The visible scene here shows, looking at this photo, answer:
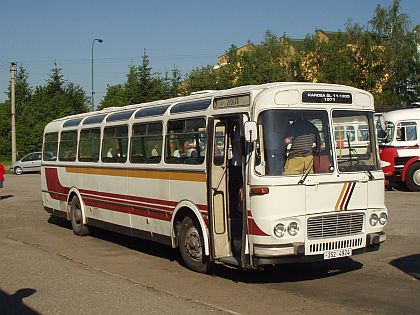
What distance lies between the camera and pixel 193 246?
31.7 ft

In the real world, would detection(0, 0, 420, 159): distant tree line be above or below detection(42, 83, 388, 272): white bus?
above

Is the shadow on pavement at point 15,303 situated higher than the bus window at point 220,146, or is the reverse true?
the bus window at point 220,146

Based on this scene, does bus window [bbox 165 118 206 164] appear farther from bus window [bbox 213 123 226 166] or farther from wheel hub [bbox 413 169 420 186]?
wheel hub [bbox 413 169 420 186]

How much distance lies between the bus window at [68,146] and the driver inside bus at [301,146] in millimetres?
7648

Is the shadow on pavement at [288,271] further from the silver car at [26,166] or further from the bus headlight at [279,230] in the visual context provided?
the silver car at [26,166]

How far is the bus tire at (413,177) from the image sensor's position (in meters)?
22.7

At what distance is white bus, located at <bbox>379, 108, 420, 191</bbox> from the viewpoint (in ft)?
74.6

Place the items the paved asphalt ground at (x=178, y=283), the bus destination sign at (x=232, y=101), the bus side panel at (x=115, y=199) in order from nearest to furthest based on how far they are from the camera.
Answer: the paved asphalt ground at (x=178, y=283), the bus destination sign at (x=232, y=101), the bus side panel at (x=115, y=199)

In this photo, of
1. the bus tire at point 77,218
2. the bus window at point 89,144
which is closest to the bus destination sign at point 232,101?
the bus window at point 89,144

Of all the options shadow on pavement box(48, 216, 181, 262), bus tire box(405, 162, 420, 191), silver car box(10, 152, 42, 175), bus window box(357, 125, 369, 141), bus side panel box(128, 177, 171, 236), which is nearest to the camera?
bus window box(357, 125, 369, 141)

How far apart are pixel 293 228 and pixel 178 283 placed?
201 cm

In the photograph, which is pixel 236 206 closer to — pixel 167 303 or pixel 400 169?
pixel 167 303

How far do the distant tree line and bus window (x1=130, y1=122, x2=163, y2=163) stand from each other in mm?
32435

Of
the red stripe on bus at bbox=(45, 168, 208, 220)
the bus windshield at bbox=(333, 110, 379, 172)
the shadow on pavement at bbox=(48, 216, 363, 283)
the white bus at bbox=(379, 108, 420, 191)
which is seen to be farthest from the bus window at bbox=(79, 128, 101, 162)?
the white bus at bbox=(379, 108, 420, 191)
